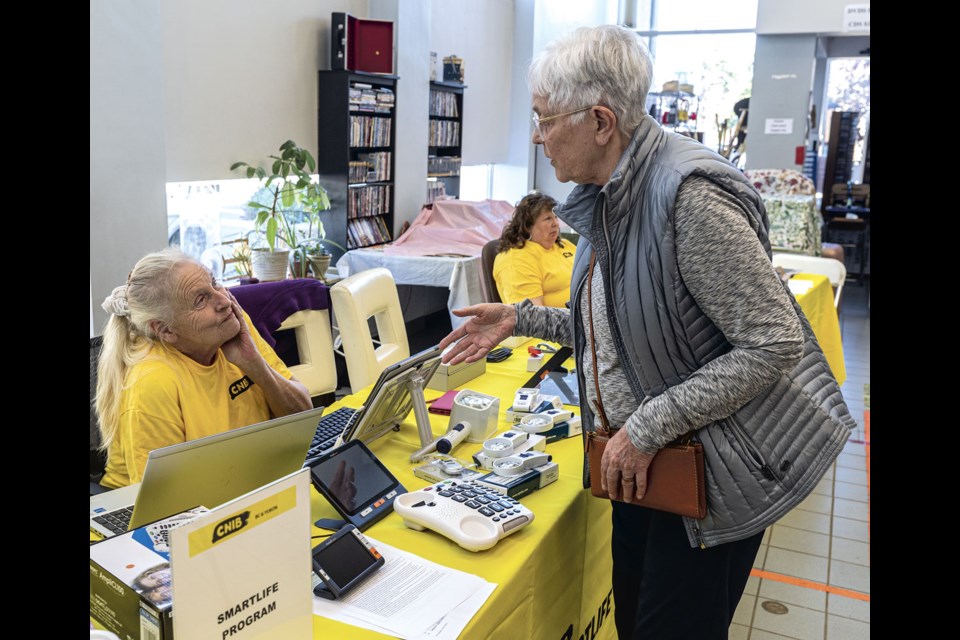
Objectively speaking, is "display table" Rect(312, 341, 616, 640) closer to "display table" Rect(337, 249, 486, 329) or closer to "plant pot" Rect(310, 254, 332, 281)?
"plant pot" Rect(310, 254, 332, 281)

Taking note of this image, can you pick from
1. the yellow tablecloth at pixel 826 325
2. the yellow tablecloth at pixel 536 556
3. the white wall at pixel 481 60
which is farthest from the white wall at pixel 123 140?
the yellow tablecloth at pixel 826 325

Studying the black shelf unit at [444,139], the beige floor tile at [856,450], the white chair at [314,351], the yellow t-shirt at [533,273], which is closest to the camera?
the white chair at [314,351]

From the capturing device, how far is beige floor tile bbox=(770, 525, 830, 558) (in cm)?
344

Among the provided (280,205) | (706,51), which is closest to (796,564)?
(280,205)

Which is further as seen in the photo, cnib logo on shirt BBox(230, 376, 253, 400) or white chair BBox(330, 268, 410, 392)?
white chair BBox(330, 268, 410, 392)

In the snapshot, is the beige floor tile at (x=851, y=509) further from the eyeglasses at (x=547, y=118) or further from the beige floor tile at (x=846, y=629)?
the eyeglasses at (x=547, y=118)

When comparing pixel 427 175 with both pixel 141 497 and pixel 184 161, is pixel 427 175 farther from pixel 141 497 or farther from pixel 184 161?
pixel 141 497

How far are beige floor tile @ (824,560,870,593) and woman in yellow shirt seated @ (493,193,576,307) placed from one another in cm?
181

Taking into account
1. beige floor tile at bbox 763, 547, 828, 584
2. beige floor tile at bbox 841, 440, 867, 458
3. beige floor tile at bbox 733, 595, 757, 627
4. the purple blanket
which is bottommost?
beige floor tile at bbox 733, 595, 757, 627

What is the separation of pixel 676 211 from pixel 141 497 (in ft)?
3.66

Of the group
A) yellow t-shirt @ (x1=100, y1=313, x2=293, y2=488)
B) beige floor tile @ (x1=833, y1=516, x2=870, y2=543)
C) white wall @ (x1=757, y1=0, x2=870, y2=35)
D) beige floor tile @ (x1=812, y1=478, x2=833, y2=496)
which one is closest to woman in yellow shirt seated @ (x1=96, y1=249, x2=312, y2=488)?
yellow t-shirt @ (x1=100, y1=313, x2=293, y2=488)

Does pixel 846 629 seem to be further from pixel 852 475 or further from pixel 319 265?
pixel 319 265

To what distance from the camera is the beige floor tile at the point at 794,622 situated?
9.20 ft

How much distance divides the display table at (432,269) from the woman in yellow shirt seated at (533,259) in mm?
1632
